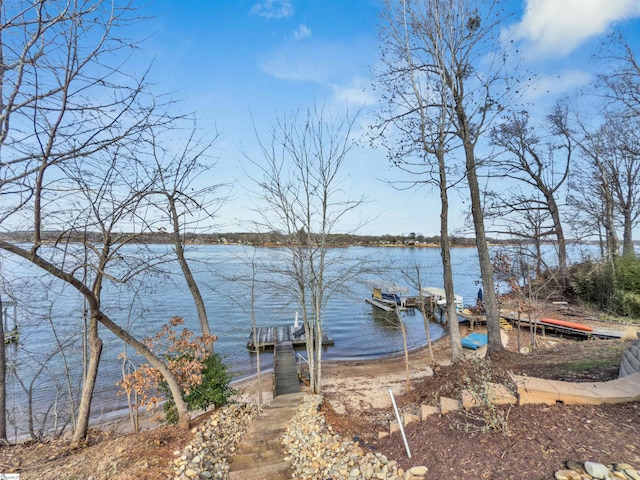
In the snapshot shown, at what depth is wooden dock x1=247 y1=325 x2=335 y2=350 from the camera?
17438mm

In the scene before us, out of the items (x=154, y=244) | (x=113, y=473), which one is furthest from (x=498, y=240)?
(x=113, y=473)

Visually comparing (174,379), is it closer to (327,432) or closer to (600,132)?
(327,432)

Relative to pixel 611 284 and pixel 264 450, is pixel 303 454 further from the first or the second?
pixel 611 284

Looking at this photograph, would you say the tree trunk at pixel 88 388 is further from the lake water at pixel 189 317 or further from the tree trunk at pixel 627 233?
the tree trunk at pixel 627 233

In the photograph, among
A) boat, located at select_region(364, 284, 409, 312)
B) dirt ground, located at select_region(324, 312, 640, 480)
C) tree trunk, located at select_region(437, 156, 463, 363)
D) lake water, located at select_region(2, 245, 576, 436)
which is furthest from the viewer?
boat, located at select_region(364, 284, 409, 312)

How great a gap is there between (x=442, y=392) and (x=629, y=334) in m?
8.35

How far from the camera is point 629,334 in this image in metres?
8.80

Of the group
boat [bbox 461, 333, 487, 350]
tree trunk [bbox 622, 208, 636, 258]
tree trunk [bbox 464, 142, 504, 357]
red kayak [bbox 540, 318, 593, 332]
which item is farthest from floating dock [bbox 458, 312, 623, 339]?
tree trunk [bbox 464, 142, 504, 357]

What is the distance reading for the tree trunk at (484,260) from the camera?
270 inches

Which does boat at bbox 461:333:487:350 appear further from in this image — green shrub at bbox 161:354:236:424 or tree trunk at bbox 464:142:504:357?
green shrub at bbox 161:354:236:424

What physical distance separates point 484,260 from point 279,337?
46.3 ft

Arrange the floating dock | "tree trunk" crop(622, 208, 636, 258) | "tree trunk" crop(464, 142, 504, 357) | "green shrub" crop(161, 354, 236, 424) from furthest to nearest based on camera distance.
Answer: "tree trunk" crop(622, 208, 636, 258), the floating dock, "tree trunk" crop(464, 142, 504, 357), "green shrub" crop(161, 354, 236, 424)

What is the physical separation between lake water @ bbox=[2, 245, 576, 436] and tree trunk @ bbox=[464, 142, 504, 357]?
1999 millimetres

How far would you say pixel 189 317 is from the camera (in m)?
18.0
